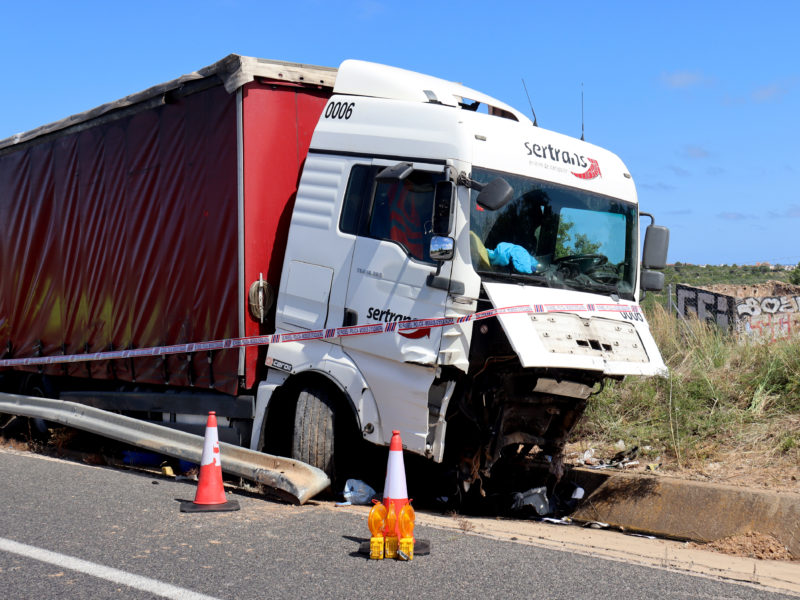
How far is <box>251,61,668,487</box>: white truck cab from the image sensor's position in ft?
21.7

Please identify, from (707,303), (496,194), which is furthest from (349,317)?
(707,303)

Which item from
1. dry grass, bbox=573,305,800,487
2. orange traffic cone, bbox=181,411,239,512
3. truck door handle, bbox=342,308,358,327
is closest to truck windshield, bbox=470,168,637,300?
truck door handle, bbox=342,308,358,327

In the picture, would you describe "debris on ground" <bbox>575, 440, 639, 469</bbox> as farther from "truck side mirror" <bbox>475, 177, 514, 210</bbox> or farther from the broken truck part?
"truck side mirror" <bbox>475, 177, 514, 210</bbox>

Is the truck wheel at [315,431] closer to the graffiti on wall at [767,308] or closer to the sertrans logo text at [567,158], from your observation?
the sertrans logo text at [567,158]

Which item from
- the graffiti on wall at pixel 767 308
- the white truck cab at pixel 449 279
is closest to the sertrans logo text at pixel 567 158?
the white truck cab at pixel 449 279

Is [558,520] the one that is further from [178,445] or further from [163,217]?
[163,217]

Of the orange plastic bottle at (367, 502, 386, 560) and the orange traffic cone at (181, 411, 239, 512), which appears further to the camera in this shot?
the orange traffic cone at (181, 411, 239, 512)

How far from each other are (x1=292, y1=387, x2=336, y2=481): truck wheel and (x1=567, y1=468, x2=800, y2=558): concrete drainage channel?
7.44ft

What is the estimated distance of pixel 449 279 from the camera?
6598 millimetres

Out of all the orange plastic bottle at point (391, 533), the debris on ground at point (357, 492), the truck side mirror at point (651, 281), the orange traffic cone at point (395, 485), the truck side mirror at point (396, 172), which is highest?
the truck side mirror at point (396, 172)

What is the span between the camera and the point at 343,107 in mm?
7746

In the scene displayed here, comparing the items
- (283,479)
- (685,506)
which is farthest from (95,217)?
(685,506)

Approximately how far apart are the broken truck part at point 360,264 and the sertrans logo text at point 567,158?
0.02 m

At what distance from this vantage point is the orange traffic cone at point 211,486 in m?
6.55
